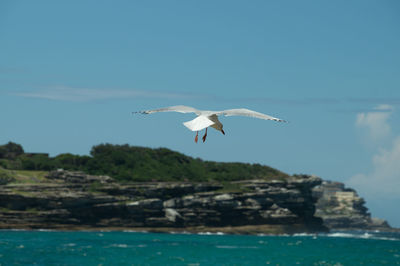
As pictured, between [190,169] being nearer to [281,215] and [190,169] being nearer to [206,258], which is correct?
[281,215]

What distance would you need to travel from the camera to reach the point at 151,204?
120938 mm

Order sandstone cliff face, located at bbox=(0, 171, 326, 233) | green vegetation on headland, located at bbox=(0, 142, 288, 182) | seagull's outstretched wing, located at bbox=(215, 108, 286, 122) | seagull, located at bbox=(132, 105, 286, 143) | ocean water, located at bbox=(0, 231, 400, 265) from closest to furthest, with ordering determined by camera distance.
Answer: seagull, located at bbox=(132, 105, 286, 143)
seagull's outstretched wing, located at bbox=(215, 108, 286, 122)
ocean water, located at bbox=(0, 231, 400, 265)
sandstone cliff face, located at bbox=(0, 171, 326, 233)
green vegetation on headland, located at bbox=(0, 142, 288, 182)

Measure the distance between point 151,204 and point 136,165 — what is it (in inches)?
919

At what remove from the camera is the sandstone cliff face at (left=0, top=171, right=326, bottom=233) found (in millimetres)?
110812

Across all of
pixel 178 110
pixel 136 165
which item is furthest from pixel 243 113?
pixel 136 165

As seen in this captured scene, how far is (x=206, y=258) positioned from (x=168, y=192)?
58456mm

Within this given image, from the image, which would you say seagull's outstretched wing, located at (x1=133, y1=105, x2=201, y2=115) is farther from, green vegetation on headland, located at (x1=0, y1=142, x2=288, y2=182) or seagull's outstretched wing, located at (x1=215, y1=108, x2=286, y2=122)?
green vegetation on headland, located at (x1=0, y1=142, x2=288, y2=182)

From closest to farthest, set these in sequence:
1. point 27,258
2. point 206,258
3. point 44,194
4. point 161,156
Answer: point 27,258 → point 206,258 → point 44,194 → point 161,156

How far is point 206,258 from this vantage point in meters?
67.6

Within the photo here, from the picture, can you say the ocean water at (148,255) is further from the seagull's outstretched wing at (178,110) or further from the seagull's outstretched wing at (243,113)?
the seagull's outstretched wing at (243,113)

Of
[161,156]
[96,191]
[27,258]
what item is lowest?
[27,258]

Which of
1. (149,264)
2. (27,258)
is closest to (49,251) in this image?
(27,258)

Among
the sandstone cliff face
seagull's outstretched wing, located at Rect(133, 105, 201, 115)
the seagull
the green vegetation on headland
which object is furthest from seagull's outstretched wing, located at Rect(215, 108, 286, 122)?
the green vegetation on headland

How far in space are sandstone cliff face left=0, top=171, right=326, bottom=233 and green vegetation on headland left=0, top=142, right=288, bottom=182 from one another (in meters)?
8.94
